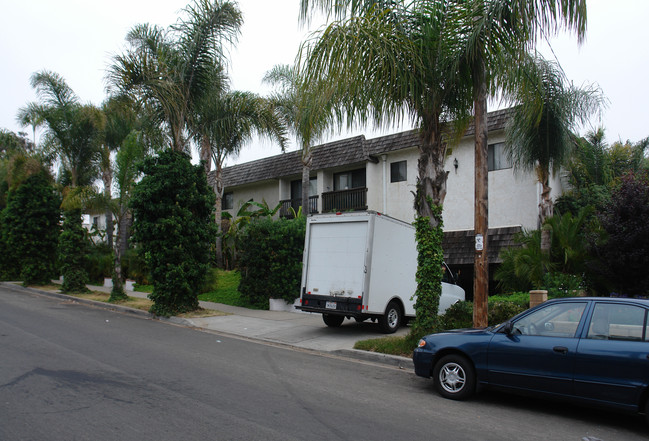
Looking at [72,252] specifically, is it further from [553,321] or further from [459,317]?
[553,321]

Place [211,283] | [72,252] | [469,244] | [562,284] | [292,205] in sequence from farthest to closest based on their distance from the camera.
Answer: [292,205] → [72,252] → [211,283] → [469,244] → [562,284]

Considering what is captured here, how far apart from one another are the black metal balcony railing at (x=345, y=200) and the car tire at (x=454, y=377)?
15175 mm

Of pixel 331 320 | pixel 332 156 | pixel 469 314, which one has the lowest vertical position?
pixel 331 320

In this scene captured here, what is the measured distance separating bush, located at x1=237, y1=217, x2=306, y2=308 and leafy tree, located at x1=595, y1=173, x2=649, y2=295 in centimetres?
890

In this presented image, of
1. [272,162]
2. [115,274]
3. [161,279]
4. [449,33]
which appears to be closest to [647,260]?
[449,33]

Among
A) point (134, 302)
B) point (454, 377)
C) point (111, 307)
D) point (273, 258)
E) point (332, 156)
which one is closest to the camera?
point (454, 377)

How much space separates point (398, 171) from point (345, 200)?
122 inches

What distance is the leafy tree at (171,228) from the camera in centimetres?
1387

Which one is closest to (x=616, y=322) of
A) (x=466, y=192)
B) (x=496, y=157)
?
(x=496, y=157)

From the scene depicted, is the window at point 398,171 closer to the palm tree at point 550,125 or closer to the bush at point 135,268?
the palm tree at point 550,125

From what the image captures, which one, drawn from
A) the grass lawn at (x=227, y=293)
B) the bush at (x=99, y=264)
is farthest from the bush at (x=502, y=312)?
the bush at (x=99, y=264)

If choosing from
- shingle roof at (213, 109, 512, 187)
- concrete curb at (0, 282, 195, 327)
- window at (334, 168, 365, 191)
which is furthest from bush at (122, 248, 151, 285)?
window at (334, 168, 365, 191)

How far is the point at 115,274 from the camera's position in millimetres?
17672

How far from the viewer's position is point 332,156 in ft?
76.3
